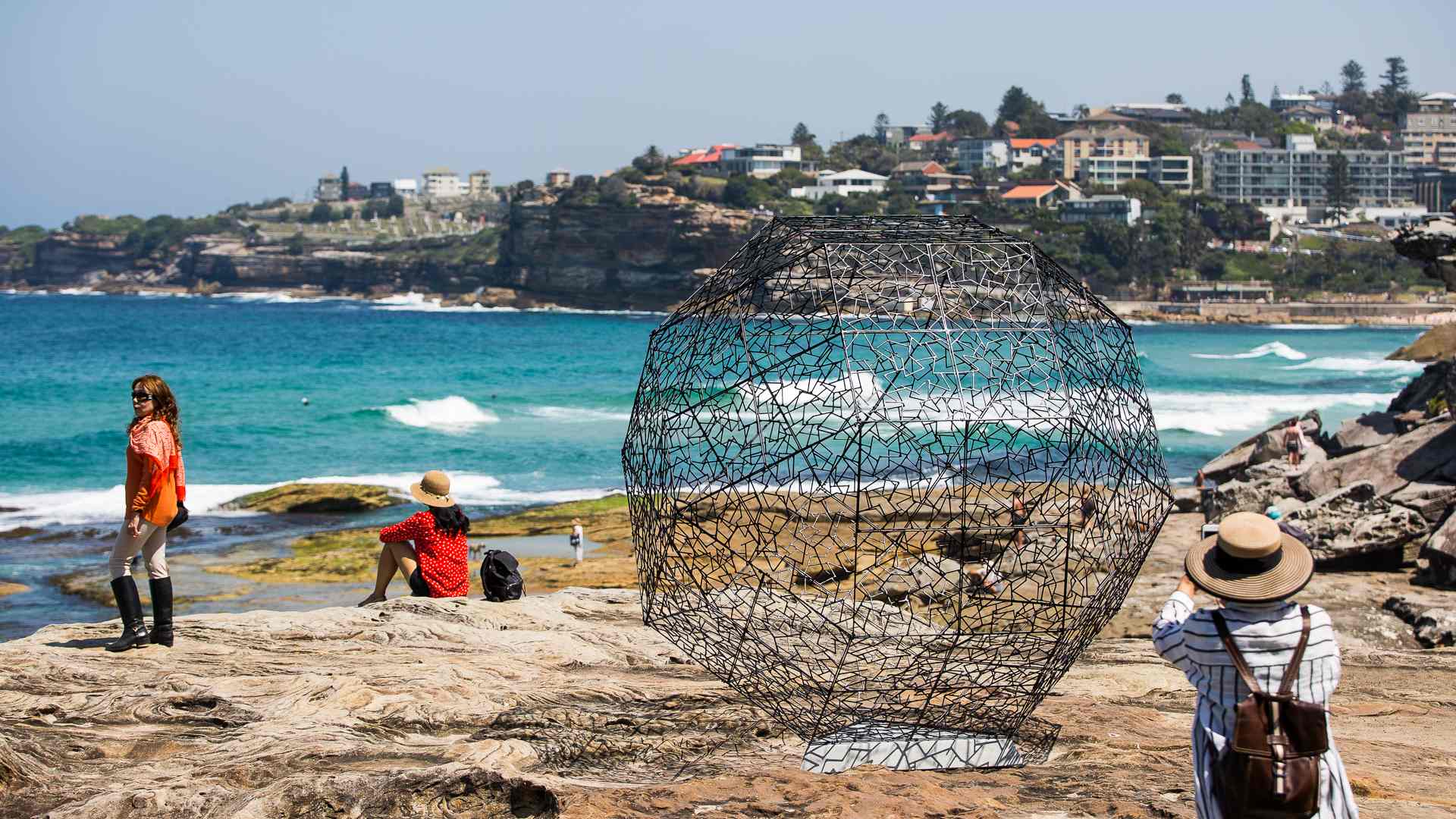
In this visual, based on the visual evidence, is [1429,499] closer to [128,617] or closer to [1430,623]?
[1430,623]

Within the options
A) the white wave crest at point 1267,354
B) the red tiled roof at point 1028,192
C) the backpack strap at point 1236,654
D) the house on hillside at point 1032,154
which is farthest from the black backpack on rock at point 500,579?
the house on hillside at point 1032,154

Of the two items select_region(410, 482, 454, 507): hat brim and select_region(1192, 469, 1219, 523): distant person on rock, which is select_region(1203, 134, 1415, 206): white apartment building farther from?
select_region(410, 482, 454, 507): hat brim

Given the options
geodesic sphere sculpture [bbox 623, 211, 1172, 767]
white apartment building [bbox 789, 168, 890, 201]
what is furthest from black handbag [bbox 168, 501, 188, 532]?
white apartment building [bbox 789, 168, 890, 201]

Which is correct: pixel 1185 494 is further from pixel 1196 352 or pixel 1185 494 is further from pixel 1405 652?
pixel 1196 352

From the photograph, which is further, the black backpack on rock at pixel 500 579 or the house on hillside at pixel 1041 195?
the house on hillside at pixel 1041 195

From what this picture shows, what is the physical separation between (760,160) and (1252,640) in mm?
125109

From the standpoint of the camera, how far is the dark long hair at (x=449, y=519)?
331 inches

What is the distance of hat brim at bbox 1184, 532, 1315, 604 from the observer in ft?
12.1

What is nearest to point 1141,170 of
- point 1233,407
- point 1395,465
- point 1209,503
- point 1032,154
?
point 1032,154

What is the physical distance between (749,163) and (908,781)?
122868 mm

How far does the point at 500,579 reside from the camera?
8.92 meters

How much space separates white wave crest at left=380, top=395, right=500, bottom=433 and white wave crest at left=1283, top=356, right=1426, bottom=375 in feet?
101

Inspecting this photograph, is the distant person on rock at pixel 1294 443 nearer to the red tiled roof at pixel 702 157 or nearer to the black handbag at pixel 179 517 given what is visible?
the black handbag at pixel 179 517

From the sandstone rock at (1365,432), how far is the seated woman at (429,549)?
15.1 metres
